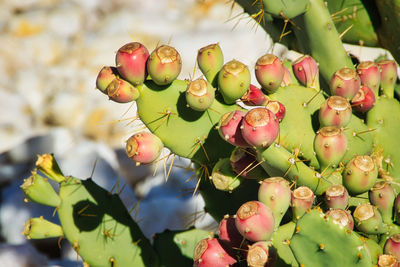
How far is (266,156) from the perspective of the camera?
946mm

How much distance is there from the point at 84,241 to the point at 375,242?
655 millimetres

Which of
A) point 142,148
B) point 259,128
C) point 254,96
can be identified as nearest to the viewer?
point 259,128

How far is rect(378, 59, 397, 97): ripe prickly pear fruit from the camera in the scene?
1277 mm

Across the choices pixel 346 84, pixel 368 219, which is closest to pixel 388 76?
pixel 346 84

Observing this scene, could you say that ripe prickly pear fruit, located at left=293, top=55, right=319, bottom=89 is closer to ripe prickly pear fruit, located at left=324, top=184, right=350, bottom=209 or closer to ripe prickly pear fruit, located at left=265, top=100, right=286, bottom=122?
ripe prickly pear fruit, located at left=265, top=100, right=286, bottom=122

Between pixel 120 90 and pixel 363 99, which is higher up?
pixel 120 90

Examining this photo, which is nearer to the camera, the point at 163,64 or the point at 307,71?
the point at 163,64

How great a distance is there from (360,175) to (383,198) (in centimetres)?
8

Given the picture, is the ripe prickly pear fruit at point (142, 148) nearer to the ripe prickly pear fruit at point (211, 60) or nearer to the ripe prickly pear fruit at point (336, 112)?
the ripe prickly pear fruit at point (211, 60)

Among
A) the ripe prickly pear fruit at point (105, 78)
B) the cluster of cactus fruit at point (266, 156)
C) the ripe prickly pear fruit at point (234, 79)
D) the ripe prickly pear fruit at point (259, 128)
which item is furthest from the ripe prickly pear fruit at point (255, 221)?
the ripe prickly pear fruit at point (105, 78)

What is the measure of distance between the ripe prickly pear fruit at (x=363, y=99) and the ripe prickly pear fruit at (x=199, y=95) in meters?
0.40

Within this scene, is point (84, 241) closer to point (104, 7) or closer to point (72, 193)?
point (72, 193)

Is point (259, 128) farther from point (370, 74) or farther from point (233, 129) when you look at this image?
point (370, 74)

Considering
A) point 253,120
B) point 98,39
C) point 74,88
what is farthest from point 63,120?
point 253,120
